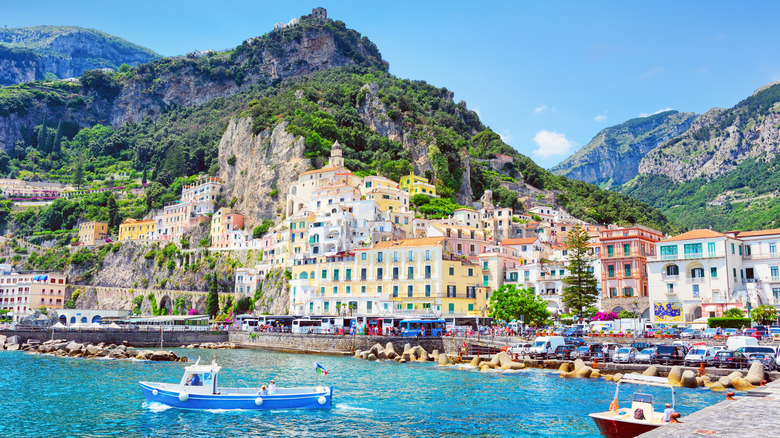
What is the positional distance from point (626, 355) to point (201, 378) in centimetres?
2430

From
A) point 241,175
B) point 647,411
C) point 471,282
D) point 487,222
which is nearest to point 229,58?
point 241,175

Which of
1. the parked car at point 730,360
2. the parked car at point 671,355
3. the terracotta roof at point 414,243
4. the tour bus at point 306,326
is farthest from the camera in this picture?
the terracotta roof at point 414,243

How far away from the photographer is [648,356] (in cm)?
3544

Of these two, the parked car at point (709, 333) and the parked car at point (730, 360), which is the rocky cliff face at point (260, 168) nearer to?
the parked car at point (709, 333)

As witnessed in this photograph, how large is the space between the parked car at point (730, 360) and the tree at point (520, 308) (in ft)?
71.6

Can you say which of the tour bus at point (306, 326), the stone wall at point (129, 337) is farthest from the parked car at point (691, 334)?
the stone wall at point (129, 337)

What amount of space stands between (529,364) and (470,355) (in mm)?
5696

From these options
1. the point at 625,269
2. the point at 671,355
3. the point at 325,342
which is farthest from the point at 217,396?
the point at 625,269

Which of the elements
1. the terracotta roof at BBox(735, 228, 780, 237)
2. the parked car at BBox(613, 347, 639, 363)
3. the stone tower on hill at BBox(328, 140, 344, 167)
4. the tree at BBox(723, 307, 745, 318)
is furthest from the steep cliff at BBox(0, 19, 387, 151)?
the parked car at BBox(613, 347, 639, 363)

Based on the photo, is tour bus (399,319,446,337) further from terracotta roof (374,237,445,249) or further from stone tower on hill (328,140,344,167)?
stone tower on hill (328,140,344,167)

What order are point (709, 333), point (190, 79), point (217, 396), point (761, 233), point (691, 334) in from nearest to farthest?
point (217, 396) → point (691, 334) → point (709, 333) → point (761, 233) → point (190, 79)

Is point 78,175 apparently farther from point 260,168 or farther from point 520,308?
point 520,308

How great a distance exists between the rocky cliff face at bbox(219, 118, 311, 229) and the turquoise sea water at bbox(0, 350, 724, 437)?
60508 millimetres

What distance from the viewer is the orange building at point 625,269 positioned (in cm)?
5869
